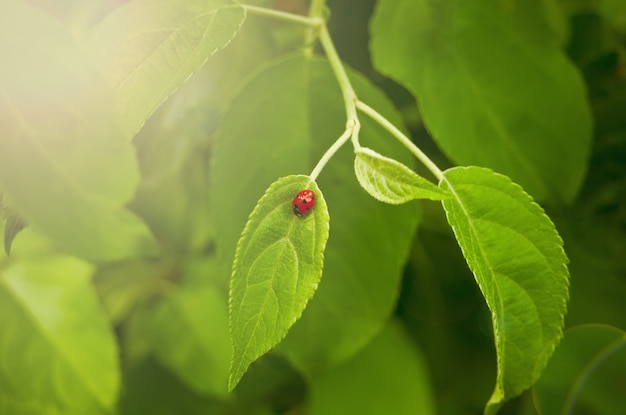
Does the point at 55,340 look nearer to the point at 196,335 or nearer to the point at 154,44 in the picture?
the point at 196,335

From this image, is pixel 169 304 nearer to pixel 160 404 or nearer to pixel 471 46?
pixel 160 404

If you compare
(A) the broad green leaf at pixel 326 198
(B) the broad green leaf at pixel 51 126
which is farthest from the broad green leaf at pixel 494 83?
(B) the broad green leaf at pixel 51 126

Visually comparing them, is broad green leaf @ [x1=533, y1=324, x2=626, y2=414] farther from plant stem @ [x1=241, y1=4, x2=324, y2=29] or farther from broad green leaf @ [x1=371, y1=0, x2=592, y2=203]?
plant stem @ [x1=241, y1=4, x2=324, y2=29]

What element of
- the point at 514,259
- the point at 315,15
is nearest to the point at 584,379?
the point at 514,259

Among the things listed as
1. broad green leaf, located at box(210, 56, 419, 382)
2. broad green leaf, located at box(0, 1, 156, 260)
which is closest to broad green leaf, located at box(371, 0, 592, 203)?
broad green leaf, located at box(210, 56, 419, 382)

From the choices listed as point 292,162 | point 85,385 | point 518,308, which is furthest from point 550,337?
point 85,385

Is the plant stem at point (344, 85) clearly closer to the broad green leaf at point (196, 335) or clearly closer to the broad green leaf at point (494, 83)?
the broad green leaf at point (494, 83)
